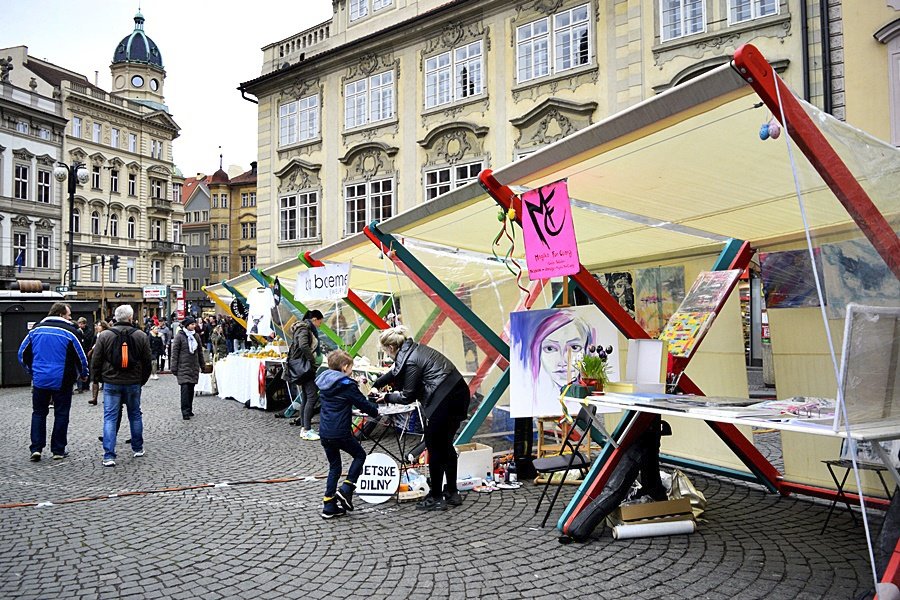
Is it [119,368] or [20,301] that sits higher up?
[20,301]

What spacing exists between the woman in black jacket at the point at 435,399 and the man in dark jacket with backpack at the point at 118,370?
11.6ft

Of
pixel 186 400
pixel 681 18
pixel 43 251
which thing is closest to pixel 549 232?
pixel 186 400

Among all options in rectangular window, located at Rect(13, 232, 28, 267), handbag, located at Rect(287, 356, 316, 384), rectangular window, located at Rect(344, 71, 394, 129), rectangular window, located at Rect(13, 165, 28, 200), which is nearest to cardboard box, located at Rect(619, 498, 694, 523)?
handbag, located at Rect(287, 356, 316, 384)

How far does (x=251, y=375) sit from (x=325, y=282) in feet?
13.6

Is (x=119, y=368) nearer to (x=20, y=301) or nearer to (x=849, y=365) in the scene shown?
(x=849, y=365)

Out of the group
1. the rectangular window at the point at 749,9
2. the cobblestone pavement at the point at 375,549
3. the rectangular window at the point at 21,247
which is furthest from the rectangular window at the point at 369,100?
the rectangular window at the point at 21,247

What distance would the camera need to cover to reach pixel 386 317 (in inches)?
448

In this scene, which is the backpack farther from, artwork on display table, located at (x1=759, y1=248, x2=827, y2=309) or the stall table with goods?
artwork on display table, located at (x1=759, y1=248, x2=827, y2=309)

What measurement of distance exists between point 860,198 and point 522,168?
221cm

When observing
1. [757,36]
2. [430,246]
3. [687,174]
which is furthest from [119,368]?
[757,36]

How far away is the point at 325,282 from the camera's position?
9484mm

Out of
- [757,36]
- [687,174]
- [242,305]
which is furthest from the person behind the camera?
[242,305]

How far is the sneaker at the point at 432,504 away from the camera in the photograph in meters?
5.73

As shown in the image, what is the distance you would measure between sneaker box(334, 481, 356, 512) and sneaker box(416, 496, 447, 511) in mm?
605
